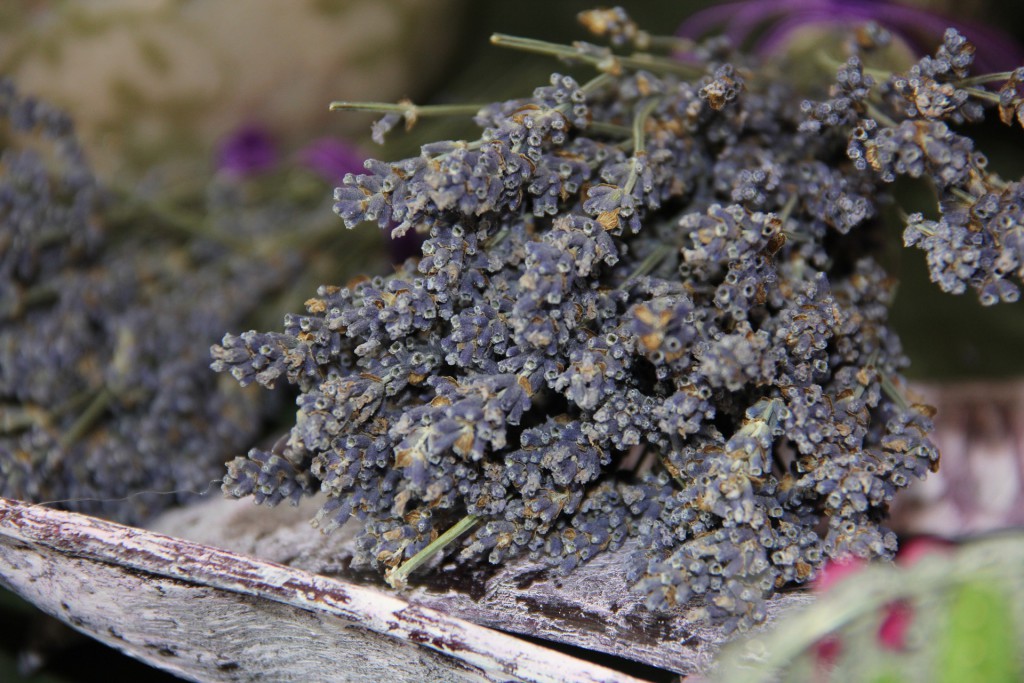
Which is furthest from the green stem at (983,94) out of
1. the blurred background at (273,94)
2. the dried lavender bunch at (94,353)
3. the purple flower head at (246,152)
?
the purple flower head at (246,152)

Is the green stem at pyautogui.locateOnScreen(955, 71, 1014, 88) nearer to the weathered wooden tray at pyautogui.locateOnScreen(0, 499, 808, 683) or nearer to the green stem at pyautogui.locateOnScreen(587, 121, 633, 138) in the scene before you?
the green stem at pyautogui.locateOnScreen(587, 121, 633, 138)

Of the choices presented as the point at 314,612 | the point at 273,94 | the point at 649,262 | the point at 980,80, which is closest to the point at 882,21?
the point at 980,80

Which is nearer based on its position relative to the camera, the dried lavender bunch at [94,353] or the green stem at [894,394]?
the green stem at [894,394]

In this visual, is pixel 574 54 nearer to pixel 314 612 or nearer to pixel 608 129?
pixel 608 129

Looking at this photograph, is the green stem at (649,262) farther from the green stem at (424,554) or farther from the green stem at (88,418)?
the green stem at (88,418)

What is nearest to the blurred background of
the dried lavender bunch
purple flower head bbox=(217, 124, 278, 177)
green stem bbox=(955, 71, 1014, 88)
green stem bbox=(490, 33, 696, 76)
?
purple flower head bbox=(217, 124, 278, 177)

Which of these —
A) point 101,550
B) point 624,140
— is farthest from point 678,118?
point 101,550

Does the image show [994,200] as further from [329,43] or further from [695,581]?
[329,43]
